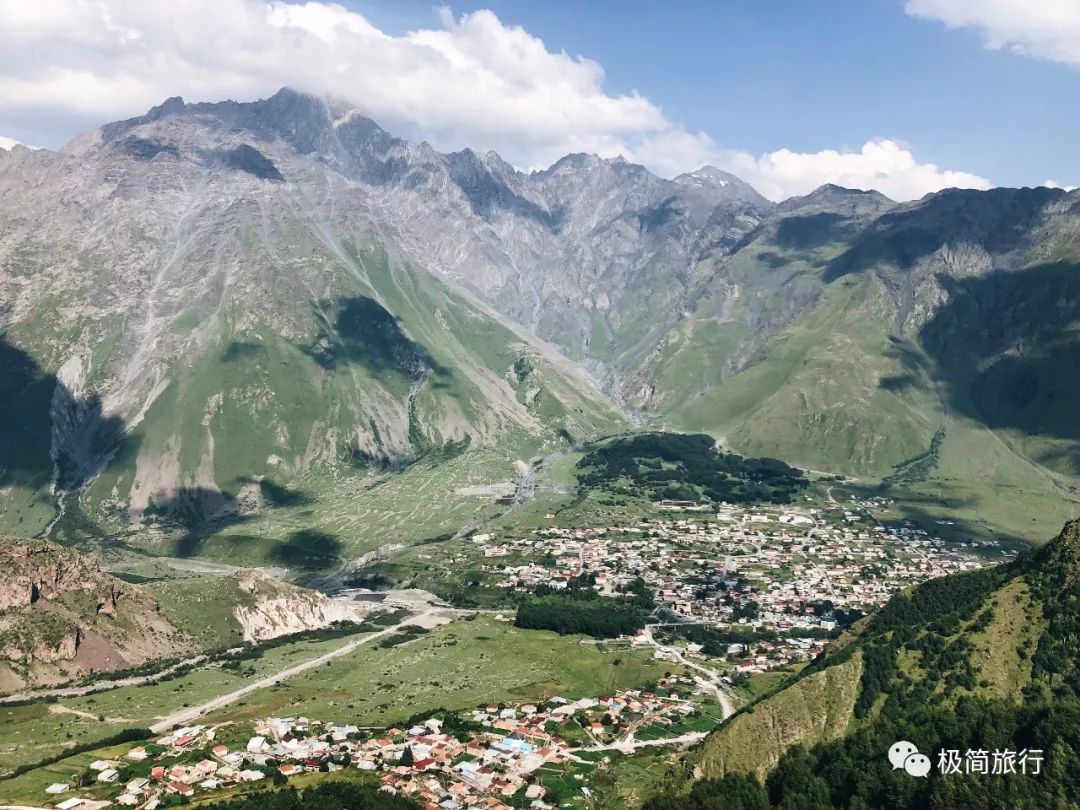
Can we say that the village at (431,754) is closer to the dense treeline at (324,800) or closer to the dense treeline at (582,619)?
the dense treeline at (324,800)

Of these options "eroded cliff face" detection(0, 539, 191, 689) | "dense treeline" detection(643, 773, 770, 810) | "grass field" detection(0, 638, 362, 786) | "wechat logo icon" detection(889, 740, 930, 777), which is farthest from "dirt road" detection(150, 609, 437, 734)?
"wechat logo icon" detection(889, 740, 930, 777)

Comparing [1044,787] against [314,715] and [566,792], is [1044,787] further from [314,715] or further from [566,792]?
[314,715]

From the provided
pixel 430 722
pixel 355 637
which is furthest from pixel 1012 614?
pixel 355 637

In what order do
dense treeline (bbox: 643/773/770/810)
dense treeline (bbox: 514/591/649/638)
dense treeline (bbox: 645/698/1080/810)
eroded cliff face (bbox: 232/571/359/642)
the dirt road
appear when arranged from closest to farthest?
dense treeline (bbox: 645/698/1080/810) → dense treeline (bbox: 643/773/770/810) → the dirt road → dense treeline (bbox: 514/591/649/638) → eroded cliff face (bbox: 232/571/359/642)

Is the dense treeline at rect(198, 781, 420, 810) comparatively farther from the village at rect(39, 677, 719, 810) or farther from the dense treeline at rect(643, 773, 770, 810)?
the dense treeline at rect(643, 773, 770, 810)

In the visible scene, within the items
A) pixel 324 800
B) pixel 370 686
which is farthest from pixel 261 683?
pixel 324 800

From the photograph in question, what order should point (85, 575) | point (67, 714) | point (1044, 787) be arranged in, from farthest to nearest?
point (85, 575)
point (67, 714)
point (1044, 787)
